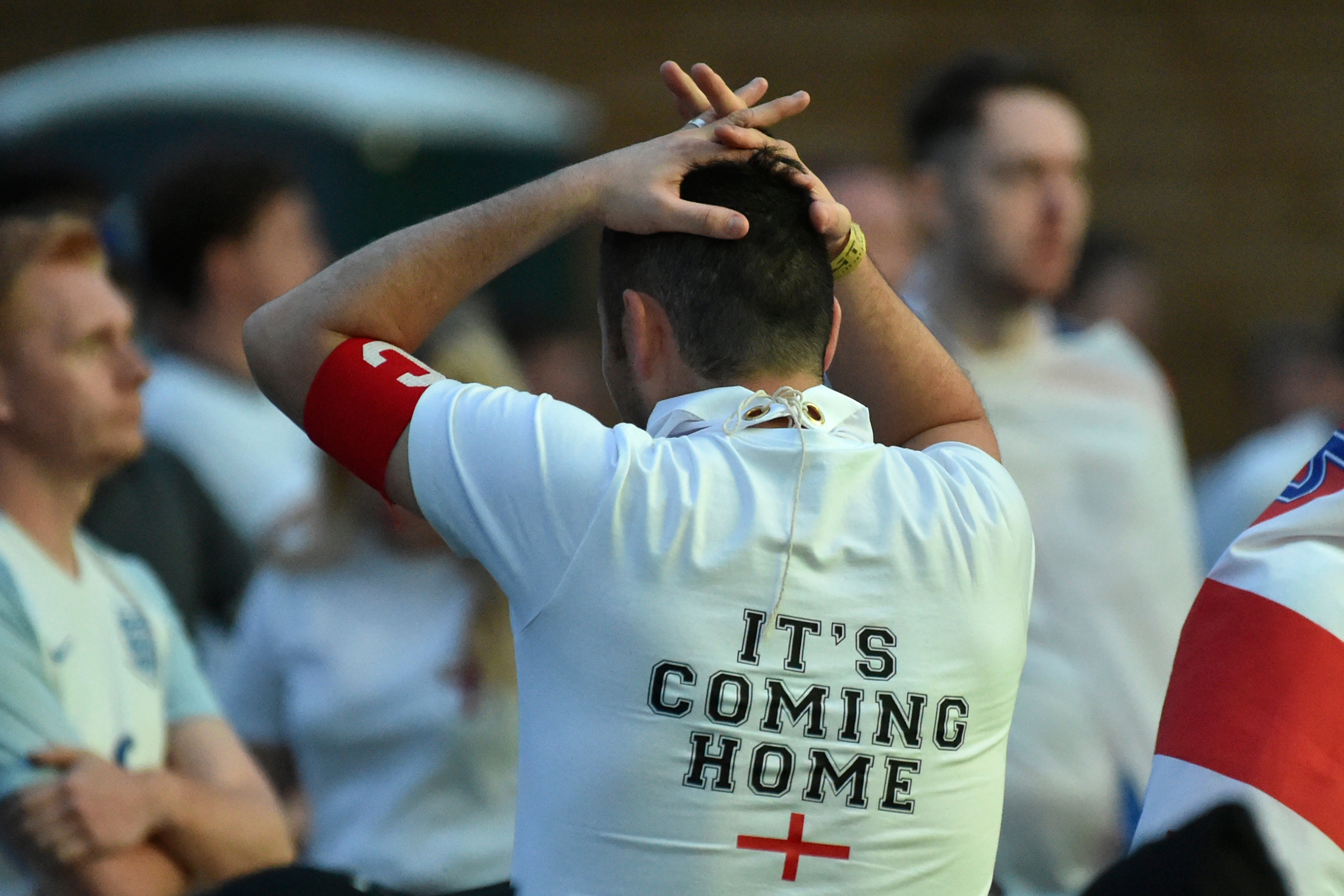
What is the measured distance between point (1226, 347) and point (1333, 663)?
844 centimetres

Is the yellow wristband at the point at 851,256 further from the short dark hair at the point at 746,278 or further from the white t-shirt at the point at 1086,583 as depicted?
the white t-shirt at the point at 1086,583

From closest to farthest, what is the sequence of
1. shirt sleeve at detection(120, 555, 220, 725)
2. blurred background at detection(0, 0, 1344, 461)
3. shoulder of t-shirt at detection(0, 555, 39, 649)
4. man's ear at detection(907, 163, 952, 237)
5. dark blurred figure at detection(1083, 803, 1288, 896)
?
dark blurred figure at detection(1083, 803, 1288, 896), shoulder of t-shirt at detection(0, 555, 39, 649), shirt sleeve at detection(120, 555, 220, 725), man's ear at detection(907, 163, 952, 237), blurred background at detection(0, 0, 1344, 461)

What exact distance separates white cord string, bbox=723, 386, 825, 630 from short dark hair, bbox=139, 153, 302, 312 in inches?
126

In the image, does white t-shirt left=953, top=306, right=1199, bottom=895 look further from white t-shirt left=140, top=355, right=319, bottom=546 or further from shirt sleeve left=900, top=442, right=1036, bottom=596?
white t-shirt left=140, top=355, right=319, bottom=546

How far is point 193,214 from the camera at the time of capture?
4691 mm

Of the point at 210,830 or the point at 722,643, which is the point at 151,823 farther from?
the point at 722,643

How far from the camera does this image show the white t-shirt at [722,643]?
5.57 ft

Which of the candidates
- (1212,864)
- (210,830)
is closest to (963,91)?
(210,830)

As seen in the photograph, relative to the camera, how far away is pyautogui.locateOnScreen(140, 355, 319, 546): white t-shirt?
434 cm

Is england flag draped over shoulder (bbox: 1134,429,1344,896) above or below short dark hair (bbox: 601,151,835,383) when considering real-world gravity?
below

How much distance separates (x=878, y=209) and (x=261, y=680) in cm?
223

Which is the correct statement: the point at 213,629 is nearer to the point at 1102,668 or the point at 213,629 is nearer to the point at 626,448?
the point at 1102,668

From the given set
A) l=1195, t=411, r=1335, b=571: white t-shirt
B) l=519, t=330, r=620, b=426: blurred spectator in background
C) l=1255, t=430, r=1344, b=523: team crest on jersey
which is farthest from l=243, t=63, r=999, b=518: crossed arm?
l=1195, t=411, r=1335, b=571: white t-shirt

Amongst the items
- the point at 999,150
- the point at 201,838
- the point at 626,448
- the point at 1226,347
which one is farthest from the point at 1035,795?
the point at 1226,347
